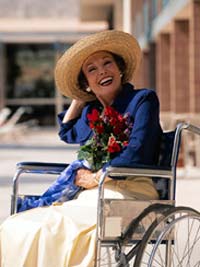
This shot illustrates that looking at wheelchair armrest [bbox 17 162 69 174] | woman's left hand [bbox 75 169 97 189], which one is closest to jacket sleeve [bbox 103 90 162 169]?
woman's left hand [bbox 75 169 97 189]

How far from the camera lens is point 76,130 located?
464 centimetres

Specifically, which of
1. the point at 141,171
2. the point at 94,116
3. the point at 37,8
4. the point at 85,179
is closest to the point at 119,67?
the point at 94,116

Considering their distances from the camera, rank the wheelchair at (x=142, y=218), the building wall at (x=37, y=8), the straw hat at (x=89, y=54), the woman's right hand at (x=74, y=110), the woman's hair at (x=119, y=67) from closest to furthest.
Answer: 1. the wheelchair at (x=142, y=218)
2. the straw hat at (x=89, y=54)
3. the woman's hair at (x=119, y=67)
4. the woman's right hand at (x=74, y=110)
5. the building wall at (x=37, y=8)

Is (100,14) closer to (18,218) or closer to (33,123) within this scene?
(33,123)

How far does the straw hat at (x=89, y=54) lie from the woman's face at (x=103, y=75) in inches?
1.6

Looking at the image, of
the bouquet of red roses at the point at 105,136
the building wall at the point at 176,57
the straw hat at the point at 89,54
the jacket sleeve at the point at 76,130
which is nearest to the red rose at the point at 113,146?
the bouquet of red roses at the point at 105,136

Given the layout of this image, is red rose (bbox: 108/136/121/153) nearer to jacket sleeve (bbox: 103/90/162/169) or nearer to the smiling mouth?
jacket sleeve (bbox: 103/90/162/169)

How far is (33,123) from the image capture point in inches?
1355

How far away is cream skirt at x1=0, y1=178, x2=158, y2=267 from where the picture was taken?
12.7 feet

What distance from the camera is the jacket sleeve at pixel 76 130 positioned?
4.53m

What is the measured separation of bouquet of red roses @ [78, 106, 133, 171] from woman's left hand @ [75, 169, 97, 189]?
4cm

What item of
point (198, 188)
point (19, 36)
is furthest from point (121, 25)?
point (198, 188)

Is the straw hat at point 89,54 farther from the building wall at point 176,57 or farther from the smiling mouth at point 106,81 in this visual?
the building wall at point 176,57

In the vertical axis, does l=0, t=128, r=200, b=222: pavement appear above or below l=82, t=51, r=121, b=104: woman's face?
below
